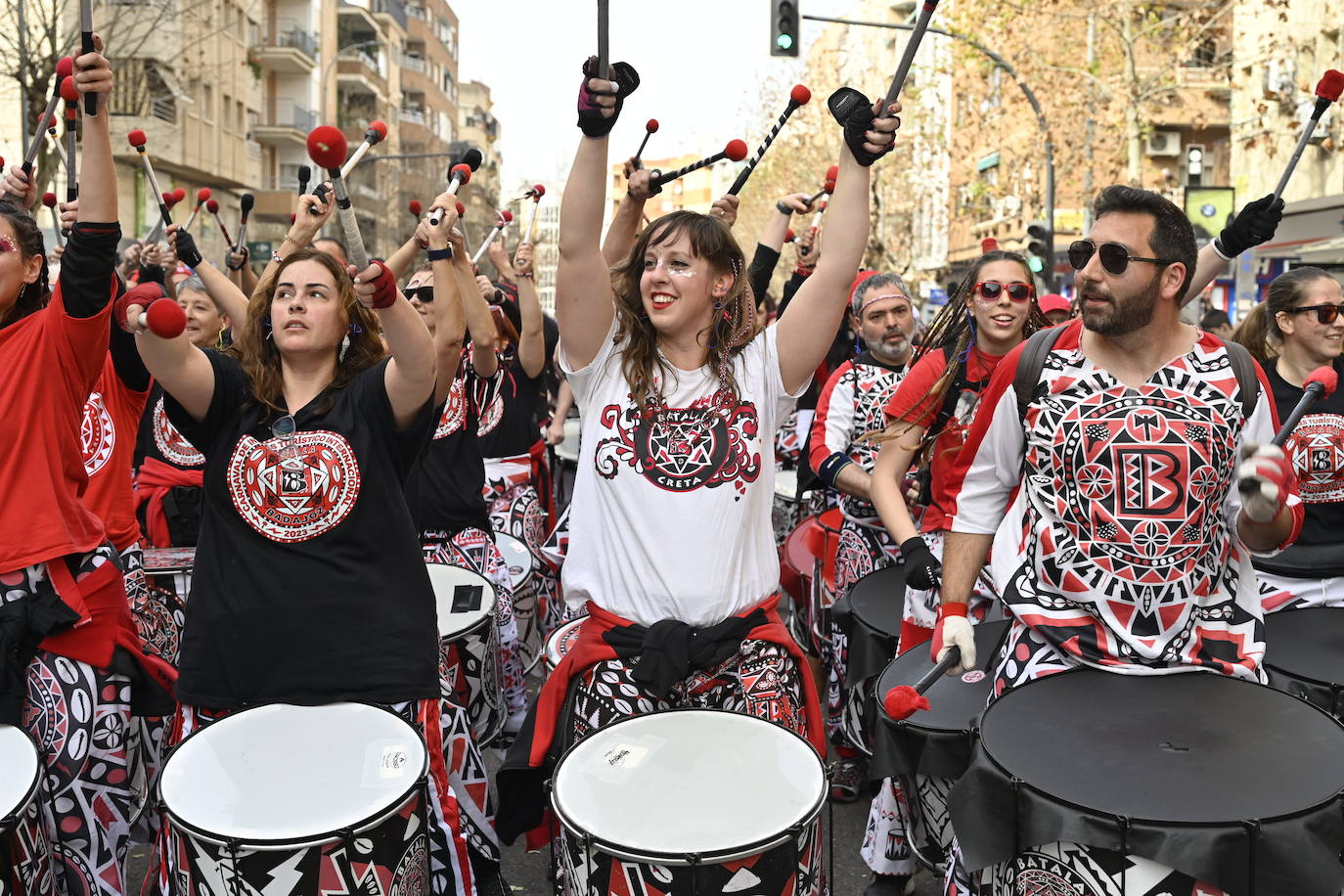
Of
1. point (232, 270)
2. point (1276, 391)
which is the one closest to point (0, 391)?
point (232, 270)

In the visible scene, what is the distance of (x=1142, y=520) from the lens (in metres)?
3.19

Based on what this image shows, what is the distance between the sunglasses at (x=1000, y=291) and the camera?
16.1 ft

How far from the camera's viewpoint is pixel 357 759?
10.6 feet

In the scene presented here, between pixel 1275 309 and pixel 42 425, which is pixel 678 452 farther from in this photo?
pixel 1275 309

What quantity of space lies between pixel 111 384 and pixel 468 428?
1743 millimetres

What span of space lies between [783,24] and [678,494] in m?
12.6

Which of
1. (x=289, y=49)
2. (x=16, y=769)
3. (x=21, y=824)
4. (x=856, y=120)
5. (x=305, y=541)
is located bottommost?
(x=21, y=824)

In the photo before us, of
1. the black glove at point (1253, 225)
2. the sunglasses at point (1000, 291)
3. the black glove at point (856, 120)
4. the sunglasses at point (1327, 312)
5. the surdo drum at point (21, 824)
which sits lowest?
the surdo drum at point (21, 824)

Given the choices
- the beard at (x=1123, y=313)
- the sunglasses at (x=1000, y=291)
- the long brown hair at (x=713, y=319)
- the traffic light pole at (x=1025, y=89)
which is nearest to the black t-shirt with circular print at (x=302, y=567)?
the long brown hair at (x=713, y=319)

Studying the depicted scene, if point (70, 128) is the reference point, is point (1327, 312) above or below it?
below

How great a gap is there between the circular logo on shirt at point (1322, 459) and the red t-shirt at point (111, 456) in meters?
4.12

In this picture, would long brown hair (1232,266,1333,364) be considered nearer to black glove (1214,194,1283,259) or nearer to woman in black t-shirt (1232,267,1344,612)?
woman in black t-shirt (1232,267,1344,612)

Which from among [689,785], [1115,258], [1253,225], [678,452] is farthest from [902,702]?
[1253,225]

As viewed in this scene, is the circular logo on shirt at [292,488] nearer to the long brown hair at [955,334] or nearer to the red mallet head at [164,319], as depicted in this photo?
the red mallet head at [164,319]
